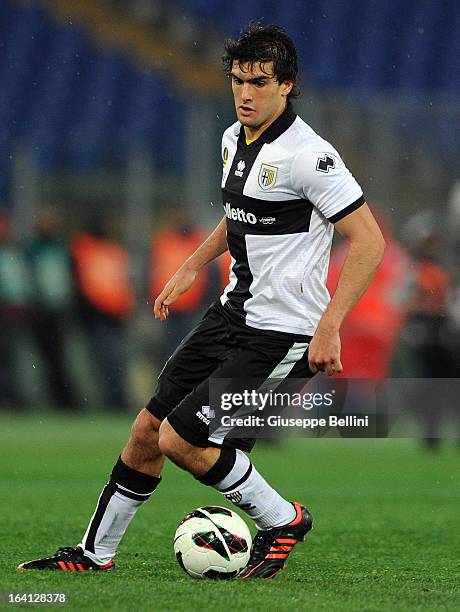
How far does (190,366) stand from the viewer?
5.07m

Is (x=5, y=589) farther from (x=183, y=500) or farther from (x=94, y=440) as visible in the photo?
(x=94, y=440)

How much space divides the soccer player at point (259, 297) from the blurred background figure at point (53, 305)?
28.3ft

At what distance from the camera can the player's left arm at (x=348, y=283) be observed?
183 inches

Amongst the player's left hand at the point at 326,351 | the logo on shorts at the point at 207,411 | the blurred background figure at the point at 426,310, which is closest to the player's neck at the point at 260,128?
the player's left hand at the point at 326,351

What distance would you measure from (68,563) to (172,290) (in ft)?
3.79

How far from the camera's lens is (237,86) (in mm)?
4945

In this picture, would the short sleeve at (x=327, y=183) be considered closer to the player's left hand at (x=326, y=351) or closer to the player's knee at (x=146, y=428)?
the player's left hand at (x=326, y=351)

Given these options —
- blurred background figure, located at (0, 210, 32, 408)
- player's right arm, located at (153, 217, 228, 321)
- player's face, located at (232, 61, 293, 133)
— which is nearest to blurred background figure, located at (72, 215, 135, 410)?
blurred background figure, located at (0, 210, 32, 408)

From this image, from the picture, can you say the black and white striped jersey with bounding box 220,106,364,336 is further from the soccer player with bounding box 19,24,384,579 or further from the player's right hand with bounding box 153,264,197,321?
the player's right hand with bounding box 153,264,197,321

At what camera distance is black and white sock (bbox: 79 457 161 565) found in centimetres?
515

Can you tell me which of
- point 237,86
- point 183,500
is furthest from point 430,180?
point 237,86

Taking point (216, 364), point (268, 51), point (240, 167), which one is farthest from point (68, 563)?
point (268, 51)

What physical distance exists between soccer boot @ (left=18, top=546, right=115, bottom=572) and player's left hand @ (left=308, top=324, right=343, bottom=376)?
122cm

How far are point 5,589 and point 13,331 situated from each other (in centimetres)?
956
